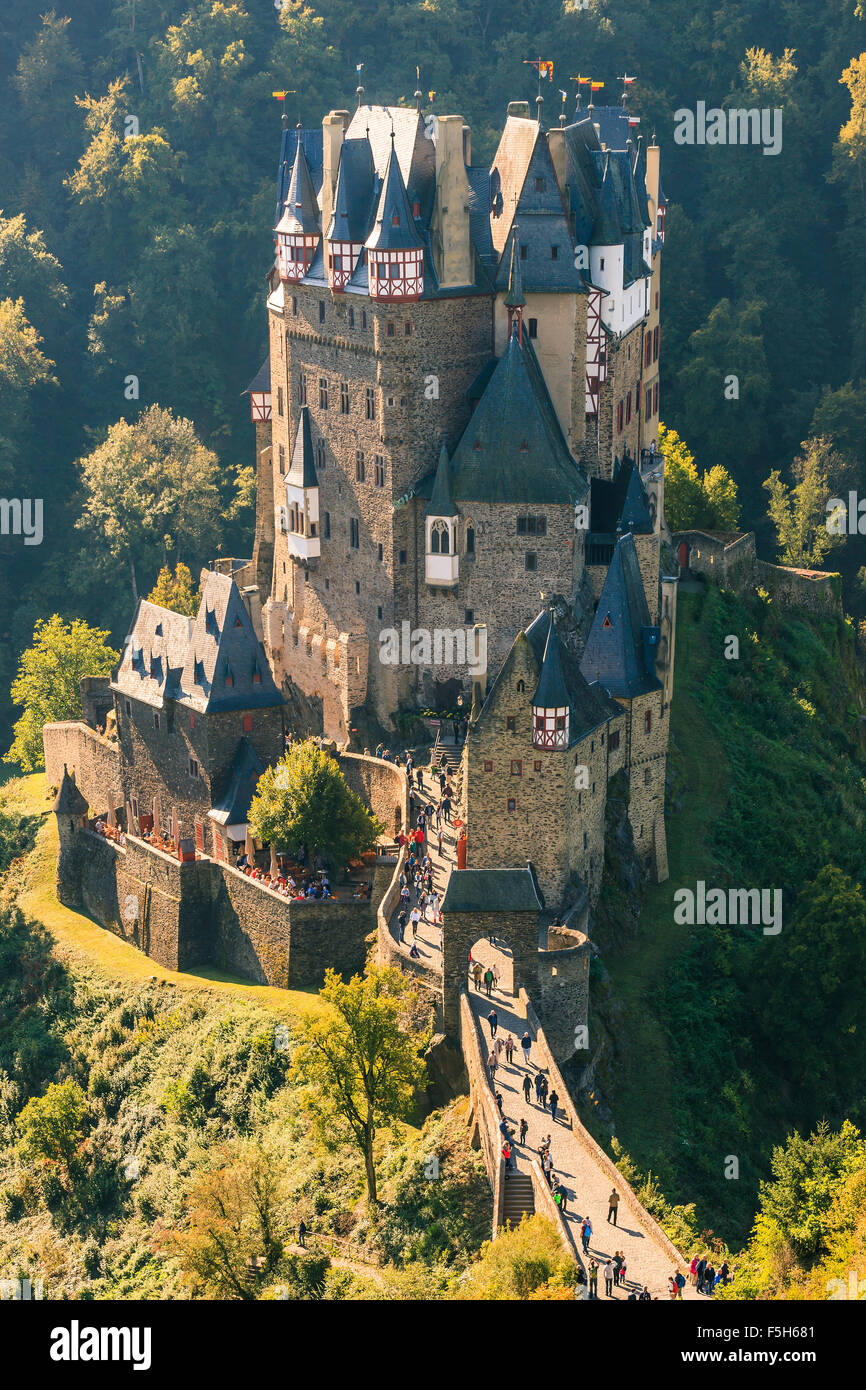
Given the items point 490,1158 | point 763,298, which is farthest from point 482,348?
point 763,298

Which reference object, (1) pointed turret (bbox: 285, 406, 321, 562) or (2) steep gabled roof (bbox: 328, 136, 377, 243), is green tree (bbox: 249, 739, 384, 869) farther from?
(2) steep gabled roof (bbox: 328, 136, 377, 243)

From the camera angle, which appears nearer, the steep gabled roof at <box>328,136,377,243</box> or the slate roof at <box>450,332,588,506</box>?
the slate roof at <box>450,332,588,506</box>

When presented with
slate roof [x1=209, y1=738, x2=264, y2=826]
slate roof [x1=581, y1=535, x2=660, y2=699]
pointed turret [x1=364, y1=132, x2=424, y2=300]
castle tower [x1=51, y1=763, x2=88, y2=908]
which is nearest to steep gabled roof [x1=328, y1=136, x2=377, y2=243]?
pointed turret [x1=364, y1=132, x2=424, y2=300]

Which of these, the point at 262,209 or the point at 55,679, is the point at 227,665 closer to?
the point at 55,679

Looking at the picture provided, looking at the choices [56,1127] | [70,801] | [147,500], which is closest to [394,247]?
[70,801]

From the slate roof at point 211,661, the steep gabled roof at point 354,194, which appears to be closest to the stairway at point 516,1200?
the slate roof at point 211,661

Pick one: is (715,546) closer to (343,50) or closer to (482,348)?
(482,348)
